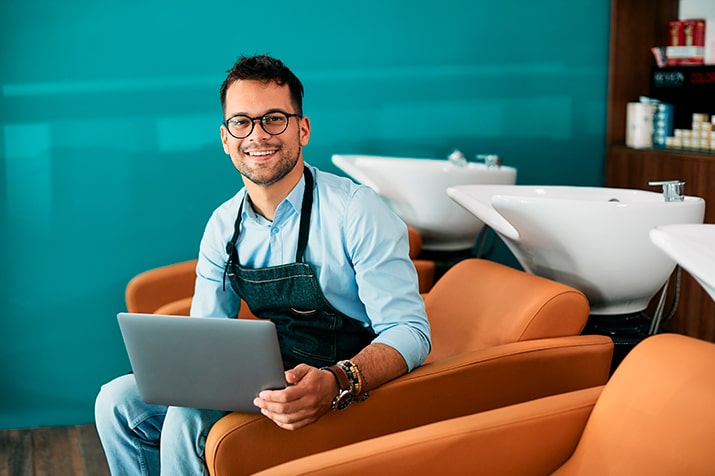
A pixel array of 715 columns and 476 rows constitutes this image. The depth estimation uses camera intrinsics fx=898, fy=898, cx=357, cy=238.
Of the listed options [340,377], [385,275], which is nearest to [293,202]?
[385,275]

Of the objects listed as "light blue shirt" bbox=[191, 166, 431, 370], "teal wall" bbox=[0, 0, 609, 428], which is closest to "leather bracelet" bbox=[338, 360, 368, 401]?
"light blue shirt" bbox=[191, 166, 431, 370]

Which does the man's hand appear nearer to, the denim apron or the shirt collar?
the denim apron

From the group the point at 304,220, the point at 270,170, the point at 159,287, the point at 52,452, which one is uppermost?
the point at 270,170

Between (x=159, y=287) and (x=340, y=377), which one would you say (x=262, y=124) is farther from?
(x=159, y=287)

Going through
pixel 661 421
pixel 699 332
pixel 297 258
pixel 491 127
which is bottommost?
pixel 699 332

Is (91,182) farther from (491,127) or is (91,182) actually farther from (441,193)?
(491,127)

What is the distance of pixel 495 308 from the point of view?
2.18 meters

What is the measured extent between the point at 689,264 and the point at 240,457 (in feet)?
2.91

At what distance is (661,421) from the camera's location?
1492mm

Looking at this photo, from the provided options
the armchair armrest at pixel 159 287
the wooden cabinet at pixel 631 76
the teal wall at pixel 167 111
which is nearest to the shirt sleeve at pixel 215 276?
the armchair armrest at pixel 159 287

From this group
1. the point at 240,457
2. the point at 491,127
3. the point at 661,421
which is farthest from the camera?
the point at 491,127

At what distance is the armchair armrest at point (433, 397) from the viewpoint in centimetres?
170

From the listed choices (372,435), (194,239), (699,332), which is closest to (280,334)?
(372,435)

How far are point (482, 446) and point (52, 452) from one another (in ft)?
6.50
